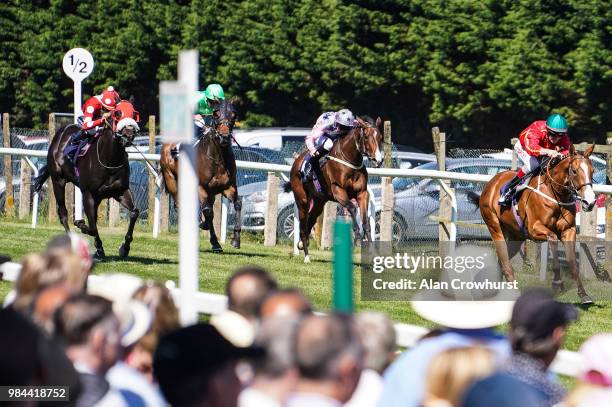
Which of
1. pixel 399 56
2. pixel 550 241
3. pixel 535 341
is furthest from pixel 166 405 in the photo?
pixel 399 56

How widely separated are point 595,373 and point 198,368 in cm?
146

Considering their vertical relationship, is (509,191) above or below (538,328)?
above

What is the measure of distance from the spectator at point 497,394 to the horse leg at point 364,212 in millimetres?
12089

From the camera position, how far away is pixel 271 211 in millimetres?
19797

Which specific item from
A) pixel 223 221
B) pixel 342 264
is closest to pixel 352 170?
pixel 223 221

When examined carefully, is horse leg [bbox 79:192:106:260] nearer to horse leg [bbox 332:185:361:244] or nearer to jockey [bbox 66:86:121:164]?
jockey [bbox 66:86:121:164]

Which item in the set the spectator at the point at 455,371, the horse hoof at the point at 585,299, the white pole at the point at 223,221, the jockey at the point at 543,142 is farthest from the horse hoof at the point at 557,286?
the spectator at the point at 455,371

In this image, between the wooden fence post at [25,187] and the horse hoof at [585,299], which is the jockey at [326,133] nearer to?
the horse hoof at [585,299]

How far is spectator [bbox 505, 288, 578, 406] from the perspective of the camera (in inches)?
222

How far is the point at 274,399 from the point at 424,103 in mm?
29858

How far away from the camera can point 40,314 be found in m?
5.54

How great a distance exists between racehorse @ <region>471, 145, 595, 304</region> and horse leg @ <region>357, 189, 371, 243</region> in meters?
1.57

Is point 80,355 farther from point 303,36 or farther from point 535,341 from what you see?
point 303,36

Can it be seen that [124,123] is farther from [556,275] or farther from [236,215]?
[556,275]
